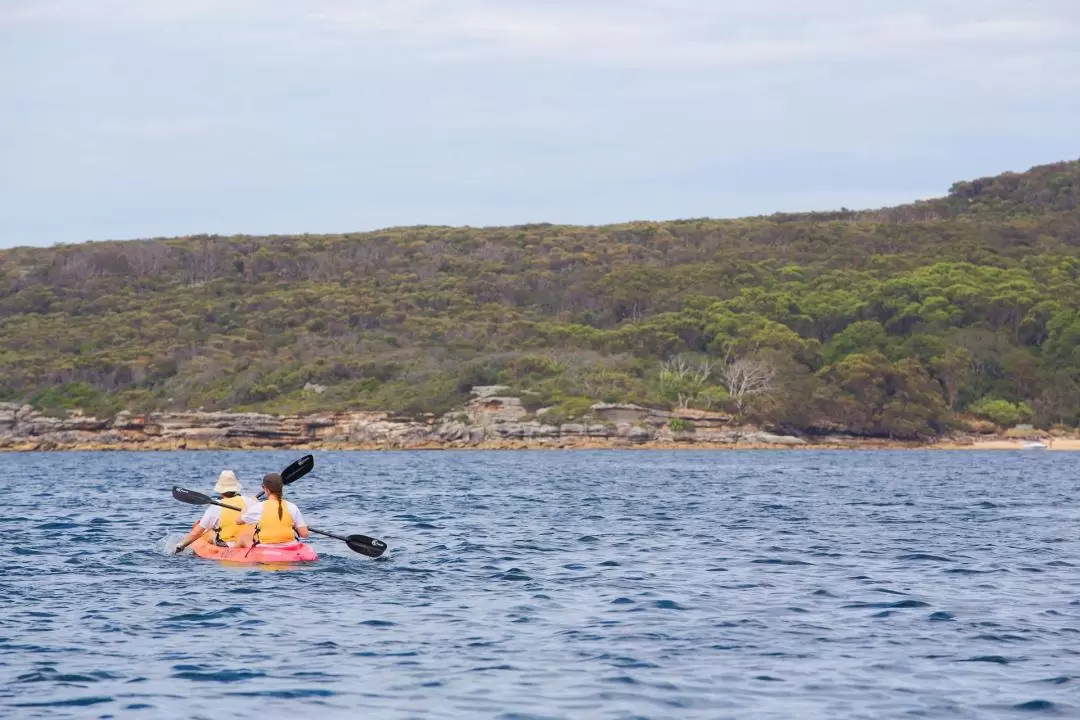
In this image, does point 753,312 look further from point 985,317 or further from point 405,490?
point 405,490

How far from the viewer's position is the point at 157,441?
9475 centimetres

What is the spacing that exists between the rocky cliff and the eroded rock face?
0.06m

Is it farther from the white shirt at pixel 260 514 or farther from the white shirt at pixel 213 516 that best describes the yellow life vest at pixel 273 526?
the white shirt at pixel 213 516

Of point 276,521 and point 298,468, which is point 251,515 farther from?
point 298,468

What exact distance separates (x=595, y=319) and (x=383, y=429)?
1271 inches

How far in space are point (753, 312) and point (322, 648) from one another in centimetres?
9857

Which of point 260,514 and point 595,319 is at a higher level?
point 595,319

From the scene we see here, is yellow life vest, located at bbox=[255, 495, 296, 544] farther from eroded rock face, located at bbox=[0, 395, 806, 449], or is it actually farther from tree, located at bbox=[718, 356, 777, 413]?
tree, located at bbox=[718, 356, 777, 413]

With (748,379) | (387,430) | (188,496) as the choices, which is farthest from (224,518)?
(748,379)

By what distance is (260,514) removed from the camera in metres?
21.7

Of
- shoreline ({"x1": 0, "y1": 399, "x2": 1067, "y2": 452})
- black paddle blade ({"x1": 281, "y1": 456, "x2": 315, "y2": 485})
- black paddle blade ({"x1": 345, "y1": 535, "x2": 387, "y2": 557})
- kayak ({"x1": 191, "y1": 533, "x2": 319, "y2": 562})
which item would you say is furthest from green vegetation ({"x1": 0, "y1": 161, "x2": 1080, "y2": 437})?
kayak ({"x1": 191, "y1": 533, "x2": 319, "y2": 562})

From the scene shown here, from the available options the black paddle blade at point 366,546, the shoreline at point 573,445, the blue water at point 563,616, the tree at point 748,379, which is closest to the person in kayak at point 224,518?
the blue water at point 563,616

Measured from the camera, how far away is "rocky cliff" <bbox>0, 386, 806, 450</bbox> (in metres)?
91.2

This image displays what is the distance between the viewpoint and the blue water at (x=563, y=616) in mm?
12680
